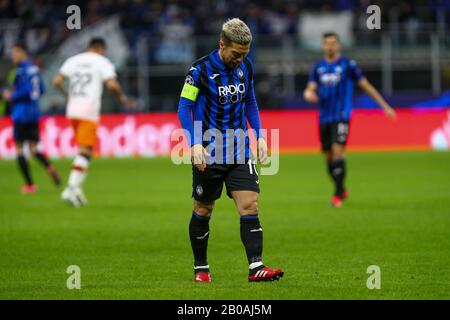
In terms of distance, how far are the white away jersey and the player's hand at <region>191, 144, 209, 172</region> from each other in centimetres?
774

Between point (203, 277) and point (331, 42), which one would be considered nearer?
point (203, 277)

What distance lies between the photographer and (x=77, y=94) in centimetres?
1555

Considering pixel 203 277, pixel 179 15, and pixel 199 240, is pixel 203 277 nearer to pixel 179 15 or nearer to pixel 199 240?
pixel 199 240

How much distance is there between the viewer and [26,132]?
1819 centimetres

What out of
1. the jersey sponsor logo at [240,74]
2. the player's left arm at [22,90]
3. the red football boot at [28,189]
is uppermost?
the player's left arm at [22,90]

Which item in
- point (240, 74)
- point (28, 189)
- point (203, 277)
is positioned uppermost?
point (240, 74)

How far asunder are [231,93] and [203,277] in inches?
60.6

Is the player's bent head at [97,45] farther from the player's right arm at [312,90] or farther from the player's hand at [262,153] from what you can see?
the player's hand at [262,153]

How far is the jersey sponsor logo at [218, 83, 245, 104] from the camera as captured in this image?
26.6ft

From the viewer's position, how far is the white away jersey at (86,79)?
610 inches

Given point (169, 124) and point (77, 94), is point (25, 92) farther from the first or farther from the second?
point (169, 124)

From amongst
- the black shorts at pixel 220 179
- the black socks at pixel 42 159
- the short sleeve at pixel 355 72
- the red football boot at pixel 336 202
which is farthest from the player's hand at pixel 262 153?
the black socks at pixel 42 159

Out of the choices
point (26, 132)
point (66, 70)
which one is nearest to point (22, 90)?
point (26, 132)
